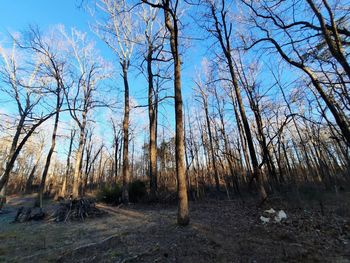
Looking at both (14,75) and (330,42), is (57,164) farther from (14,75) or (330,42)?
(330,42)

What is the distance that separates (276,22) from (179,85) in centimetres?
612

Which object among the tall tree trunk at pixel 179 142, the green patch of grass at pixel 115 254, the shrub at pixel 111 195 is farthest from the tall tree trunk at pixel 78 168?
the green patch of grass at pixel 115 254

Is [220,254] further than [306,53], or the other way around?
[306,53]

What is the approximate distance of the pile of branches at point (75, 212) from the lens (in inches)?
283

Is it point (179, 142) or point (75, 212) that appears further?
point (75, 212)

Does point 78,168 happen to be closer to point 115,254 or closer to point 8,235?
point 8,235

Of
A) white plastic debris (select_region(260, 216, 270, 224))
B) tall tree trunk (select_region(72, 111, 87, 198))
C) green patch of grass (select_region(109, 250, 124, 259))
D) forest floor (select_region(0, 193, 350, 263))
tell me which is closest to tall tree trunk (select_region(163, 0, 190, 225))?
forest floor (select_region(0, 193, 350, 263))

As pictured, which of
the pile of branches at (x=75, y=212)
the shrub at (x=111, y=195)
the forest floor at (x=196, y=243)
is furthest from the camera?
the shrub at (x=111, y=195)

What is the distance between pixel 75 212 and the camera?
24.3ft

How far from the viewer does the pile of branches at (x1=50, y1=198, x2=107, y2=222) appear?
7.18m

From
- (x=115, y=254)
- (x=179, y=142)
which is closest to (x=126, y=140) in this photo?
(x=179, y=142)

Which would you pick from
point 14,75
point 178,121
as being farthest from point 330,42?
point 14,75

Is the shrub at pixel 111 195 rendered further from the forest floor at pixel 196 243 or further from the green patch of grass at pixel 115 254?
the green patch of grass at pixel 115 254

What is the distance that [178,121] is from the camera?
6191 millimetres
